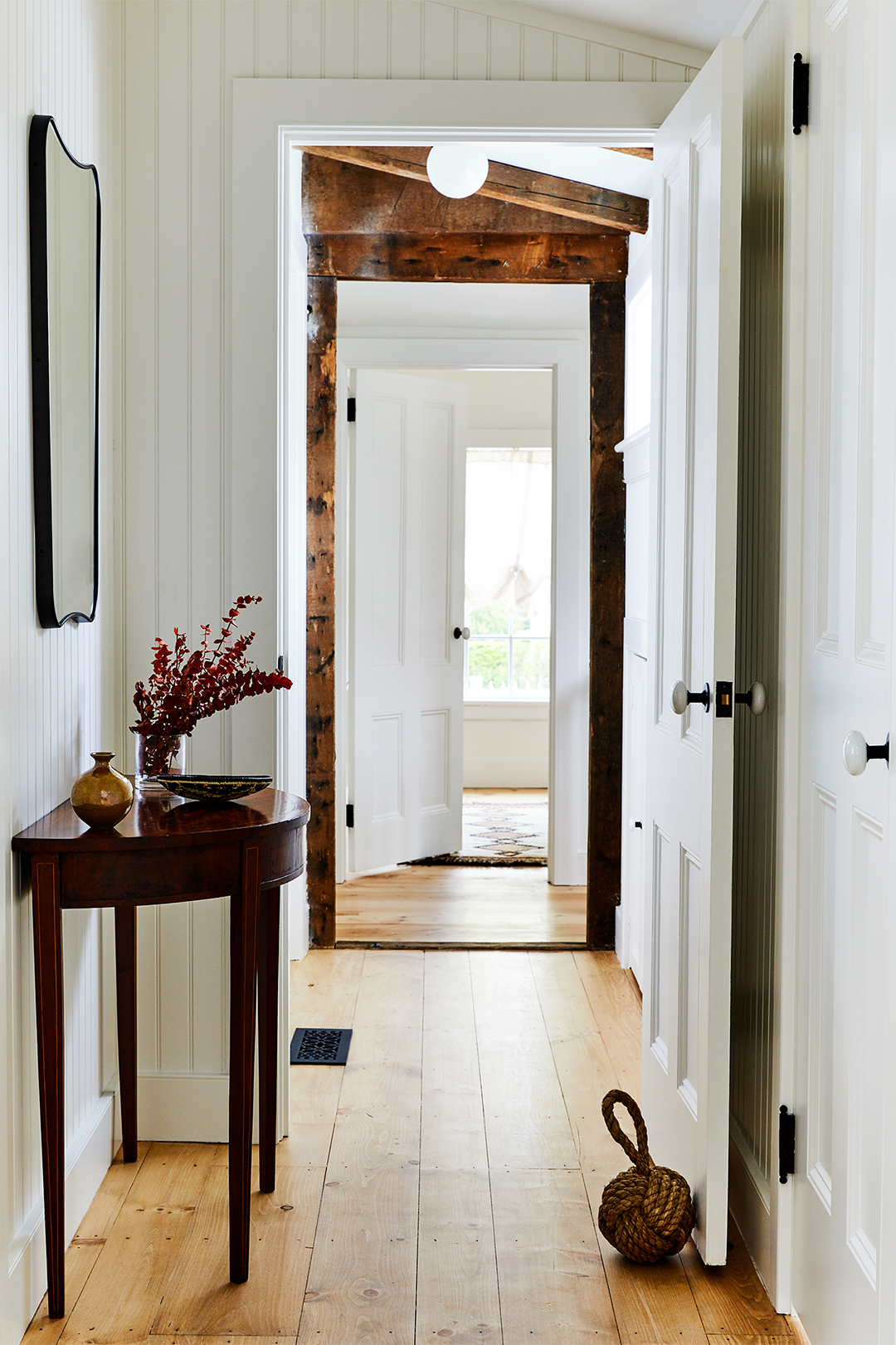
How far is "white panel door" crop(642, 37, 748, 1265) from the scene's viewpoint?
186 cm

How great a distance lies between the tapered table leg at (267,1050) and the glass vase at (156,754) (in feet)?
1.09

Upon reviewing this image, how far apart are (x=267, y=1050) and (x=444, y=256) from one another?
2.69 meters

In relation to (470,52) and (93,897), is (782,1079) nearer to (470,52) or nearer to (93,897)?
(93,897)

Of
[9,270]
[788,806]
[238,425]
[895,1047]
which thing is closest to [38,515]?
[9,270]

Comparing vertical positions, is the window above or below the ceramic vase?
above

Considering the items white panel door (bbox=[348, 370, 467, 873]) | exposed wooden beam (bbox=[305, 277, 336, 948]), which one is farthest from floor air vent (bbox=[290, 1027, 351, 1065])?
white panel door (bbox=[348, 370, 467, 873])

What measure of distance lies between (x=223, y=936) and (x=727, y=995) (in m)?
1.16

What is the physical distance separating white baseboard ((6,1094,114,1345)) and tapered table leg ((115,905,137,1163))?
38 millimetres

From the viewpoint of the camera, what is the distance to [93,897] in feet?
6.00

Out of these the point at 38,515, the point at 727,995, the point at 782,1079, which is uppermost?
the point at 38,515

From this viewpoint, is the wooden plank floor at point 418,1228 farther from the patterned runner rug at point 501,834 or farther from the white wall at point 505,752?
the white wall at point 505,752

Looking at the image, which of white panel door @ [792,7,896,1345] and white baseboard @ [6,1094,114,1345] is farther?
white baseboard @ [6,1094,114,1345]

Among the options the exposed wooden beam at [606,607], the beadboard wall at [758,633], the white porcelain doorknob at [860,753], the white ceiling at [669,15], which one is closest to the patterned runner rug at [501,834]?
the exposed wooden beam at [606,607]

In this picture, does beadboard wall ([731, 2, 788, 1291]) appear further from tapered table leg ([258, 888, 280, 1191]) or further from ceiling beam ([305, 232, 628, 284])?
ceiling beam ([305, 232, 628, 284])
